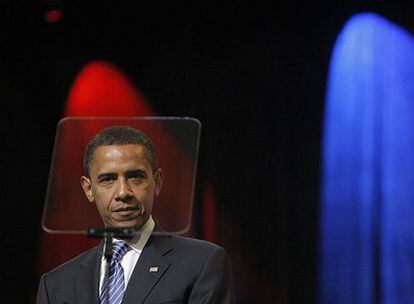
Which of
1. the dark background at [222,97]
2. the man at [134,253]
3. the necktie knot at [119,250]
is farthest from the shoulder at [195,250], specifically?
the dark background at [222,97]

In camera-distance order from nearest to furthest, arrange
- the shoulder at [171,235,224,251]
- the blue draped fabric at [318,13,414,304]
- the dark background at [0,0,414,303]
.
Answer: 1. the shoulder at [171,235,224,251]
2. the blue draped fabric at [318,13,414,304]
3. the dark background at [0,0,414,303]

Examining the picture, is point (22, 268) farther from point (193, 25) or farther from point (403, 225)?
point (403, 225)

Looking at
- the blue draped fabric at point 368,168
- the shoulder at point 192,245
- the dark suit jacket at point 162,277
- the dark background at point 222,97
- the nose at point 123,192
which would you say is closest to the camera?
the nose at point 123,192

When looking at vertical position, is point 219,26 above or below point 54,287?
above

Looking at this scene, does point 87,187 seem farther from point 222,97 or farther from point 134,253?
point 222,97

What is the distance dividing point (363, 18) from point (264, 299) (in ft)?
5.57

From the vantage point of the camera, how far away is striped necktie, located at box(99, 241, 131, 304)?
228cm

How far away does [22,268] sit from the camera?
17.4 ft

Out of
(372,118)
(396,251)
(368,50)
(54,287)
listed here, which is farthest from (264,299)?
(54,287)

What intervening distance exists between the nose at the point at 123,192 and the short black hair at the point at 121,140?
131mm

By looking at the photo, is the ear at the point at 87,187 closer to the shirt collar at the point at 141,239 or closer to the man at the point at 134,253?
the man at the point at 134,253

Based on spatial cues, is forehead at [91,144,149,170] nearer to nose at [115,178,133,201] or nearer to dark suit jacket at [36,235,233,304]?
nose at [115,178,133,201]

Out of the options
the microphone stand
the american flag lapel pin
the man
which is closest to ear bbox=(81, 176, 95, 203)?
the man

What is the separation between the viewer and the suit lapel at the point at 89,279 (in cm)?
233
